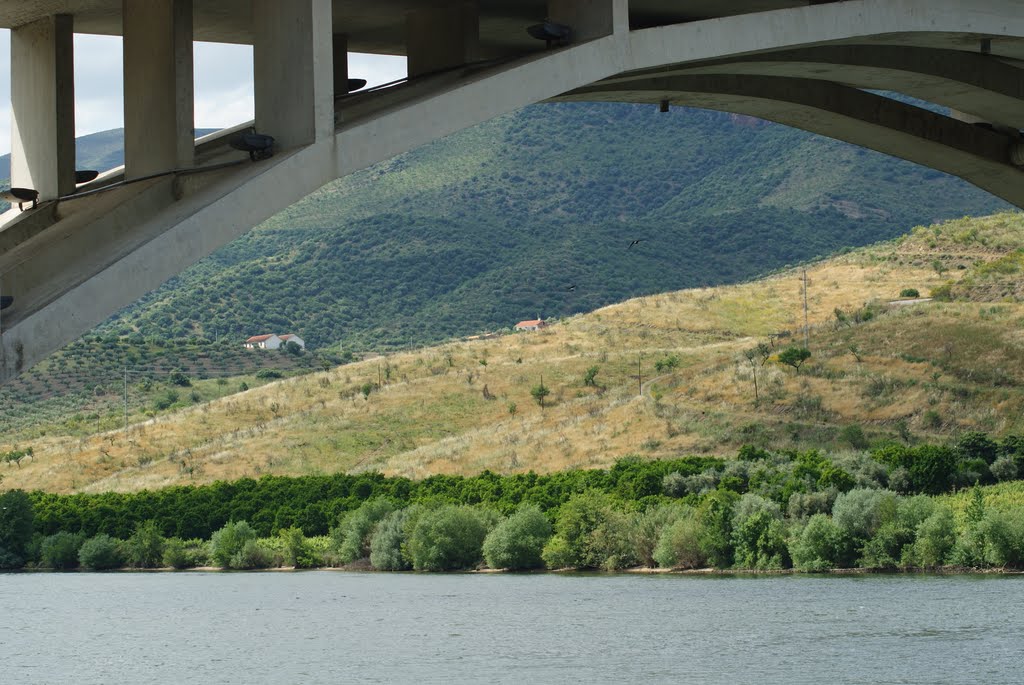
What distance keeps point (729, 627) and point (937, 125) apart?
62.6ft

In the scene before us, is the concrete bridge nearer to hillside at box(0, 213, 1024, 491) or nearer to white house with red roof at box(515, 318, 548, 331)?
hillside at box(0, 213, 1024, 491)

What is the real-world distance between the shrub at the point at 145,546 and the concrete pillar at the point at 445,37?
50.5m

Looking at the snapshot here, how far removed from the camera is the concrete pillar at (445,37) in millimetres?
12039

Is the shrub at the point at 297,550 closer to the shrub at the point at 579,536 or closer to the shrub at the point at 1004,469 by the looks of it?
the shrub at the point at 579,536

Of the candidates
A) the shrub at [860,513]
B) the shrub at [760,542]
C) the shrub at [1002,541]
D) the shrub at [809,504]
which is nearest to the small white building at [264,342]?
the shrub at [809,504]

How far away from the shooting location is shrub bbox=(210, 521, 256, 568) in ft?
193

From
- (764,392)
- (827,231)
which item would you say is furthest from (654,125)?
(764,392)

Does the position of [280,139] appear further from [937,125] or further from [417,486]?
[417,486]

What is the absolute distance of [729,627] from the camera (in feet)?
116

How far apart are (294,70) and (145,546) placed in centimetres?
5381

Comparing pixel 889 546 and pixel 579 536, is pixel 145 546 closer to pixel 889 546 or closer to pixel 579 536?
pixel 579 536

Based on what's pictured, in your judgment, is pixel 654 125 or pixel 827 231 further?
pixel 654 125

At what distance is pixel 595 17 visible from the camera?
10492mm

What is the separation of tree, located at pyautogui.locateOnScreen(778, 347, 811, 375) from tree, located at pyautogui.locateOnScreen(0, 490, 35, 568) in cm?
2936
